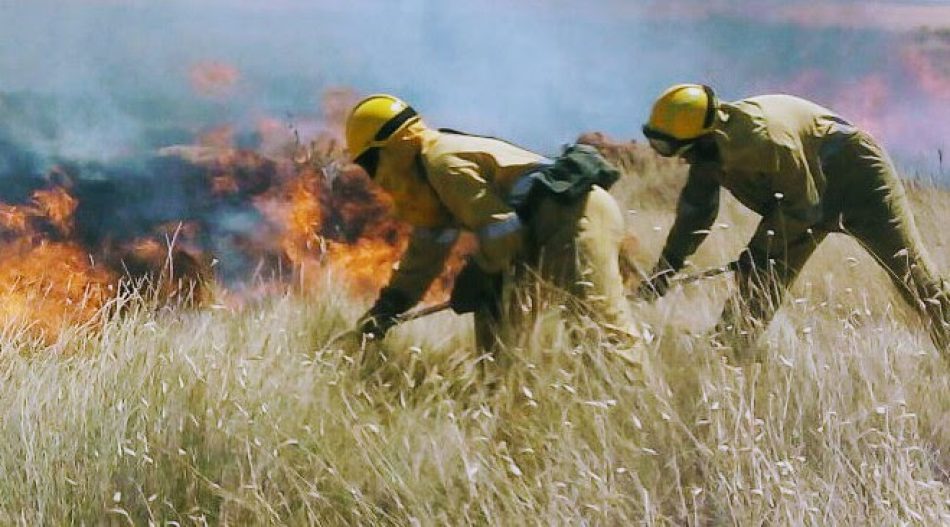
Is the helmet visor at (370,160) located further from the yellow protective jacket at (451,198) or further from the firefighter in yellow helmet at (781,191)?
the firefighter in yellow helmet at (781,191)

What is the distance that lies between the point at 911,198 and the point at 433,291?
5.80 ft

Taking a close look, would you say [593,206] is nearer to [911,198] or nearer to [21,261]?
[911,198]

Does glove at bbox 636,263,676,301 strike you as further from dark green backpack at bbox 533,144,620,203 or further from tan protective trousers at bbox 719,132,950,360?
dark green backpack at bbox 533,144,620,203

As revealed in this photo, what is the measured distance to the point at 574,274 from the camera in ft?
12.4

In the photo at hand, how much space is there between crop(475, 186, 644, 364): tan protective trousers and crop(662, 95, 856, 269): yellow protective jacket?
1.23 ft

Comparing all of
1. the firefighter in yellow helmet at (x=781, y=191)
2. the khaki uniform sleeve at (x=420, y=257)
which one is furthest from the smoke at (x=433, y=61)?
the khaki uniform sleeve at (x=420, y=257)

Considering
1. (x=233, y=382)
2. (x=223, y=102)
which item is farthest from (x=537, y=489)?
(x=223, y=102)

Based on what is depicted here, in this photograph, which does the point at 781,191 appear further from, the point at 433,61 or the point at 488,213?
the point at 433,61

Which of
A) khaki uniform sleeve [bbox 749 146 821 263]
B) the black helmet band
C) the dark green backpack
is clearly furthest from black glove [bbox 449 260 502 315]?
khaki uniform sleeve [bbox 749 146 821 263]

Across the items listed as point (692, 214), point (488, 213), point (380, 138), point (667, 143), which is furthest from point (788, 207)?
point (380, 138)

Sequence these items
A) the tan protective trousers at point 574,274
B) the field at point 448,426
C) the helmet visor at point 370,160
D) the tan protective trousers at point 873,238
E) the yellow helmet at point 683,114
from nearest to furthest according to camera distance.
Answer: the field at point 448,426 → the tan protective trousers at point 574,274 → the helmet visor at point 370,160 → the yellow helmet at point 683,114 → the tan protective trousers at point 873,238

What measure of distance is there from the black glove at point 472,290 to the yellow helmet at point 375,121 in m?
0.50

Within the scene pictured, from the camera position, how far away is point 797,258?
4.17 m

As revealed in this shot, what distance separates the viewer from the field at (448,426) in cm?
330
